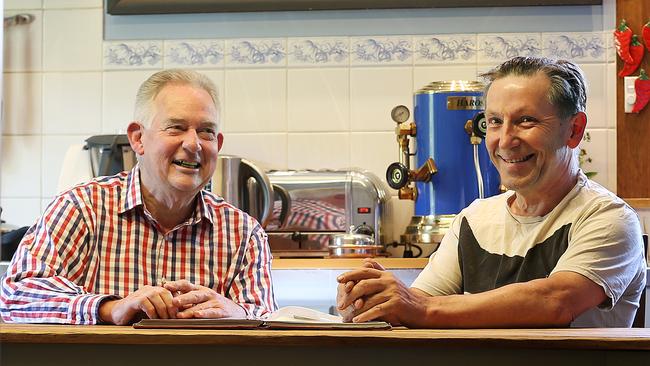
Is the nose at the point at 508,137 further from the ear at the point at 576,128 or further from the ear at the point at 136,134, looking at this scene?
the ear at the point at 136,134

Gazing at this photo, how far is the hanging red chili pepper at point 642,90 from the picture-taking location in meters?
3.26

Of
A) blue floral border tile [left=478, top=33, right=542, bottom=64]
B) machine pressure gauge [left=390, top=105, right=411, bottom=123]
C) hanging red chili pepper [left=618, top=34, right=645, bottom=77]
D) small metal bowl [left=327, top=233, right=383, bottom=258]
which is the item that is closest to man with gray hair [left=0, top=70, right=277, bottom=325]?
small metal bowl [left=327, top=233, right=383, bottom=258]

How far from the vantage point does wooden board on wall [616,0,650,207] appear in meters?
3.30

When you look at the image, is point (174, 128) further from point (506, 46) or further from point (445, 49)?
point (506, 46)

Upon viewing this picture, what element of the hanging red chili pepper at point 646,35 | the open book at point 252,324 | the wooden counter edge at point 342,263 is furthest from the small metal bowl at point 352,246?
the open book at point 252,324

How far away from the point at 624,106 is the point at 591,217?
5.40 feet

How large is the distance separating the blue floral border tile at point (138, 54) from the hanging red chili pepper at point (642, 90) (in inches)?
63.5

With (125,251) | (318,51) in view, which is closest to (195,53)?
(318,51)

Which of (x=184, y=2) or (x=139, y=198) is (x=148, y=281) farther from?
(x=184, y=2)

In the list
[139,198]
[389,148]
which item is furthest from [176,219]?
[389,148]

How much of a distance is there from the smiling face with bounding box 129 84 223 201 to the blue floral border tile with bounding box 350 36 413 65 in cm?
133

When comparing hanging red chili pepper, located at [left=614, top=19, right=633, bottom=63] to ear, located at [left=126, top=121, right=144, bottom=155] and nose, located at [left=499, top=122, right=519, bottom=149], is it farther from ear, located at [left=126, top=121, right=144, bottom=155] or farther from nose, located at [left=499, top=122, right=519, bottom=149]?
ear, located at [left=126, top=121, right=144, bottom=155]

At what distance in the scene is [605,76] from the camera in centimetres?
333

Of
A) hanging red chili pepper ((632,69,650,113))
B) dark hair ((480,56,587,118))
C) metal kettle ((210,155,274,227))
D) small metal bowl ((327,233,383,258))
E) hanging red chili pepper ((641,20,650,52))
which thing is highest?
hanging red chili pepper ((641,20,650,52))
